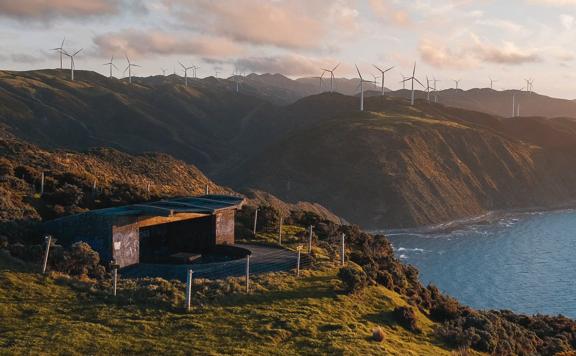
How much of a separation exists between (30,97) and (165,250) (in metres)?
174

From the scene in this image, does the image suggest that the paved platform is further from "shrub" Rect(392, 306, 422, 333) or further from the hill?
the hill

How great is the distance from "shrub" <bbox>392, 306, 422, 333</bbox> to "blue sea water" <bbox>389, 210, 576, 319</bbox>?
35156mm

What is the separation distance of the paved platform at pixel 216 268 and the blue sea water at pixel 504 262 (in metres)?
33.3

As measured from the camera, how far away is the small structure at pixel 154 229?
32.5m

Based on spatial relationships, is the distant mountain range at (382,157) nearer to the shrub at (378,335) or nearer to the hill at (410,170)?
the hill at (410,170)

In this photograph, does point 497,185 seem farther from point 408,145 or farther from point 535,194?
point 408,145

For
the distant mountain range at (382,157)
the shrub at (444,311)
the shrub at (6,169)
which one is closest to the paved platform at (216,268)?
the shrub at (444,311)

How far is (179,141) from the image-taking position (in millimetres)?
190375

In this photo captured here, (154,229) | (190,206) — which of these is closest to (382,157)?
(154,229)

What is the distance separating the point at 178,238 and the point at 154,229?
180 cm

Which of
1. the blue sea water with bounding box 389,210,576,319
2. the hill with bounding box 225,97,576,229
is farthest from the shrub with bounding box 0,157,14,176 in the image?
the hill with bounding box 225,97,576,229

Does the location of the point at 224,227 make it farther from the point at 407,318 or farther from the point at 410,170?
the point at 410,170

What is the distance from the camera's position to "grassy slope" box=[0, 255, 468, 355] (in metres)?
19.9

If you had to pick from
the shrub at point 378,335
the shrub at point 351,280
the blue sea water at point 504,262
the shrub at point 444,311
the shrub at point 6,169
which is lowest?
the blue sea water at point 504,262
